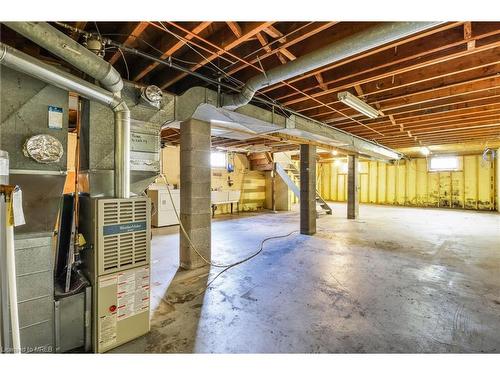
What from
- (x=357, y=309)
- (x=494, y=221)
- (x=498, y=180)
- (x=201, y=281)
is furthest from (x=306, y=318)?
(x=498, y=180)

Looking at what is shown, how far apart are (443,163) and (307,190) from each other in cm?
873

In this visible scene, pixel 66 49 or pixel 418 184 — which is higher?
pixel 66 49

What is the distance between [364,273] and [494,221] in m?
6.96

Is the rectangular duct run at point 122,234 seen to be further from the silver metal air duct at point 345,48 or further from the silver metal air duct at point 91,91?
the silver metal air duct at point 345,48

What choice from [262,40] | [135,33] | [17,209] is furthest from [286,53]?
[17,209]

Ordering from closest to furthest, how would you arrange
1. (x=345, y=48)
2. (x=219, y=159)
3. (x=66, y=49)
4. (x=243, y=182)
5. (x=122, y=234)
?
1. (x=66, y=49)
2. (x=122, y=234)
3. (x=345, y=48)
4. (x=219, y=159)
5. (x=243, y=182)

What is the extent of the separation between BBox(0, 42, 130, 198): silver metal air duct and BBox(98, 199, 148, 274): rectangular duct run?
0.40 feet

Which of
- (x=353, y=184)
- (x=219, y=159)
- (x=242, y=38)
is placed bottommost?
(x=353, y=184)

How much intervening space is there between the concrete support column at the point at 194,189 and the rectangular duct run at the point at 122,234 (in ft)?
4.28

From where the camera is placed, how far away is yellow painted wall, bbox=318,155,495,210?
30.7ft

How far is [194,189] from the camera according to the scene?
3.12m

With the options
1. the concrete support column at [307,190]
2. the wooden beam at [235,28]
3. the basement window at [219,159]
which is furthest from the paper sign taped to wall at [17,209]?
the basement window at [219,159]

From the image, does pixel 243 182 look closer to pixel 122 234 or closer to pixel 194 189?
pixel 194 189

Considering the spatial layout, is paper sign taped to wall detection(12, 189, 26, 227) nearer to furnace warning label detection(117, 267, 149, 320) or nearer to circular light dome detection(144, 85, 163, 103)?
furnace warning label detection(117, 267, 149, 320)
